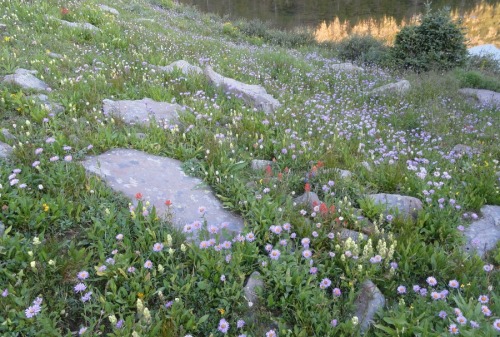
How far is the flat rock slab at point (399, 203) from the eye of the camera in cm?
462

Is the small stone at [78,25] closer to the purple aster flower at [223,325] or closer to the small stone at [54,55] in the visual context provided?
the small stone at [54,55]

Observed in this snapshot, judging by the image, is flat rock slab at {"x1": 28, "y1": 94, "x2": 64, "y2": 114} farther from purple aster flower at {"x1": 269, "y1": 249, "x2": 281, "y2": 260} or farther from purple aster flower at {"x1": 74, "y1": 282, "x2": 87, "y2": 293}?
purple aster flower at {"x1": 269, "y1": 249, "x2": 281, "y2": 260}

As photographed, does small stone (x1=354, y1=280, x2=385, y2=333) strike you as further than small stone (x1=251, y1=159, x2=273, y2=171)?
No

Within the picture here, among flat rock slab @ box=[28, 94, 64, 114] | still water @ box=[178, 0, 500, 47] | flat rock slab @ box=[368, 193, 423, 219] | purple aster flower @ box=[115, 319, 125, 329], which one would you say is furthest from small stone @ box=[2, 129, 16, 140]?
still water @ box=[178, 0, 500, 47]

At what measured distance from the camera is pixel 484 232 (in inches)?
178

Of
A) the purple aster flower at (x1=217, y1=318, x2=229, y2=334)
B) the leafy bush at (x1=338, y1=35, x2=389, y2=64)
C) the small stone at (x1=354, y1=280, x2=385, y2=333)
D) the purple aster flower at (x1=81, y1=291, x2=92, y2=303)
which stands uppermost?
the purple aster flower at (x1=81, y1=291, x2=92, y2=303)

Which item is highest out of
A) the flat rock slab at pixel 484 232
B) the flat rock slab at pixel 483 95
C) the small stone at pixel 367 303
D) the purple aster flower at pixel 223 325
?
the purple aster flower at pixel 223 325

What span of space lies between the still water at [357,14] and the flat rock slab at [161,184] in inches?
910

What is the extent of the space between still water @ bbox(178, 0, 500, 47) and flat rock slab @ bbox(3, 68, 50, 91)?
858 inches

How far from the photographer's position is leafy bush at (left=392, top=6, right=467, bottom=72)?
47.5ft

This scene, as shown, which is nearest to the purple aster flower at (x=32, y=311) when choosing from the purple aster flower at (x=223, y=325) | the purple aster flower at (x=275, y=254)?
the purple aster flower at (x=223, y=325)

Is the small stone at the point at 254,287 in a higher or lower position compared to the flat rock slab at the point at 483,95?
higher

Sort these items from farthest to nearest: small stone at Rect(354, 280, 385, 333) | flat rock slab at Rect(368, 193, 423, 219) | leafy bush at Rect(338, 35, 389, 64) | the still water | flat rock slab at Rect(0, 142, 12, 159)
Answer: the still water
leafy bush at Rect(338, 35, 389, 64)
flat rock slab at Rect(0, 142, 12, 159)
flat rock slab at Rect(368, 193, 423, 219)
small stone at Rect(354, 280, 385, 333)

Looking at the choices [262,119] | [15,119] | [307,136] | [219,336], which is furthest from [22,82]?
[219,336]
